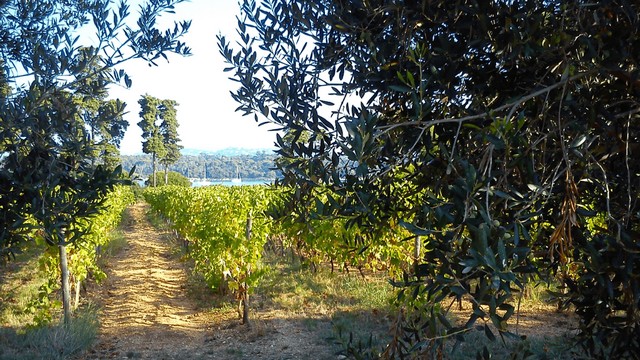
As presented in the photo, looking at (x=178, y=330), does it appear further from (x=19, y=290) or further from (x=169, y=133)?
(x=169, y=133)

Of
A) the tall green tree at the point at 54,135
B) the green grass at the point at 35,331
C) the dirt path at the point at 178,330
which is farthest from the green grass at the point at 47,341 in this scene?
the tall green tree at the point at 54,135

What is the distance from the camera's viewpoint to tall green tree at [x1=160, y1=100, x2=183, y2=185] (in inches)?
2419

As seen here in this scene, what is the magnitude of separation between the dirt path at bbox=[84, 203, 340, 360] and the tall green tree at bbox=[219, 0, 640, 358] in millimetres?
4905

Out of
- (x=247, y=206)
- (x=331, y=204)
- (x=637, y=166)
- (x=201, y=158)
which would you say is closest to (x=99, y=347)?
(x=247, y=206)

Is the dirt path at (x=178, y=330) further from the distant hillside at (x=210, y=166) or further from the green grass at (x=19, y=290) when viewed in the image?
the distant hillside at (x=210, y=166)

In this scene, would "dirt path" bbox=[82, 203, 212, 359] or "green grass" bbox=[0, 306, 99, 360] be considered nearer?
"green grass" bbox=[0, 306, 99, 360]

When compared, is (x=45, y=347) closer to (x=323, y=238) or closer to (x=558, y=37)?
(x=323, y=238)

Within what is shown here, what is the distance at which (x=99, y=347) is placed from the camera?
24.2 feet

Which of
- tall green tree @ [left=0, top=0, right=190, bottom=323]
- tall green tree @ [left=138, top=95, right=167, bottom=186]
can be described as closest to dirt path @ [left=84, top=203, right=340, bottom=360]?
tall green tree @ [left=0, top=0, right=190, bottom=323]

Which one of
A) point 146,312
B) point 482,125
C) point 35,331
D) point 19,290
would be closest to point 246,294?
point 146,312

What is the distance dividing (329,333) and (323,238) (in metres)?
2.03

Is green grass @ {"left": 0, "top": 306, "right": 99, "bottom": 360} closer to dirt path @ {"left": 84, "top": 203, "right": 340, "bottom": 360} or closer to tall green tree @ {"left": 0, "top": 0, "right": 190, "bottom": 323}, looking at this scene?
dirt path @ {"left": 84, "top": 203, "right": 340, "bottom": 360}

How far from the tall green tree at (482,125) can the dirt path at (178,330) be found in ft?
16.1

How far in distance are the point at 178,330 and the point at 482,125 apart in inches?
296
